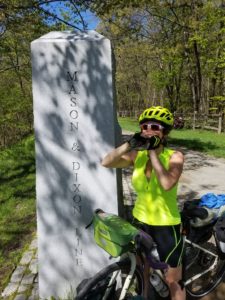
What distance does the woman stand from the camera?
2902 millimetres

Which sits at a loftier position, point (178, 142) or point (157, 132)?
point (157, 132)

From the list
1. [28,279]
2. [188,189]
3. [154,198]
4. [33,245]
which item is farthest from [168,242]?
[188,189]

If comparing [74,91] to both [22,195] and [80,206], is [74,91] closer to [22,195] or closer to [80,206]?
[80,206]

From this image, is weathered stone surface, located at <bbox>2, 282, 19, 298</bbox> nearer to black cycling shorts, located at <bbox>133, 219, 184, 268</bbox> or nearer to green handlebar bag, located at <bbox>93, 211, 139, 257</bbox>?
black cycling shorts, located at <bbox>133, 219, 184, 268</bbox>

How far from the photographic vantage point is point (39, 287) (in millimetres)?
4062

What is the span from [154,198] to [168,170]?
0.29 metres

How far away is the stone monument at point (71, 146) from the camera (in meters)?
3.68

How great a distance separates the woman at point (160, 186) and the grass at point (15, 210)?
225 centimetres

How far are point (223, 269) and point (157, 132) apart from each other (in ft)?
6.82

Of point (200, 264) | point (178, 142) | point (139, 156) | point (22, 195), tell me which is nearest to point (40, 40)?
point (139, 156)

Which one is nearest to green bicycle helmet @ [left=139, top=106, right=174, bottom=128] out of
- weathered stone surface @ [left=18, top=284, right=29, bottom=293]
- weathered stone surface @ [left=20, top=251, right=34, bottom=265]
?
weathered stone surface @ [left=18, top=284, right=29, bottom=293]

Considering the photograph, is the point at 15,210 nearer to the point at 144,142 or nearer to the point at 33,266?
the point at 33,266

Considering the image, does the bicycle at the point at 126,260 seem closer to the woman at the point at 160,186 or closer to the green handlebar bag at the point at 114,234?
the green handlebar bag at the point at 114,234

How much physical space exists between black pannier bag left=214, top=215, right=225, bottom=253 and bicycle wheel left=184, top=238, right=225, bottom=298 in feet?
0.69
